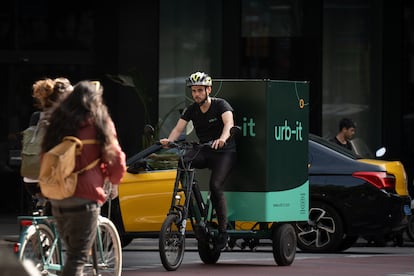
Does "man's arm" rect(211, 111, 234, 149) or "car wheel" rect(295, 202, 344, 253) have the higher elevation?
"man's arm" rect(211, 111, 234, 149)

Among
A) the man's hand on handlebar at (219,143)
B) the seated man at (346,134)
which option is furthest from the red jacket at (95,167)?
the seated man at (346,134)

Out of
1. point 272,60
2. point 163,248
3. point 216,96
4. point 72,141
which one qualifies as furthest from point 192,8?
point 72,141

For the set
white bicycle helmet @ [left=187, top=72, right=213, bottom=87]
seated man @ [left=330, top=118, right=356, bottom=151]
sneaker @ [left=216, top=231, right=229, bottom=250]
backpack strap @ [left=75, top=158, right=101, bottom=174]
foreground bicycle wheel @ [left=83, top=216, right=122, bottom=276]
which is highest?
white bicycle helmet @ [left=187, top=72, right=213, bottom=87]

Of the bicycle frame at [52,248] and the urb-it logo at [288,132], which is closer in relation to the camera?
the bicycle frame at [52,248]

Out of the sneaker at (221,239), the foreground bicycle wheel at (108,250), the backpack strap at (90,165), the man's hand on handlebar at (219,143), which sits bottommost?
the sneaker at (221,239)

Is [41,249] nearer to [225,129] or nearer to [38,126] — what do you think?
[38,126]

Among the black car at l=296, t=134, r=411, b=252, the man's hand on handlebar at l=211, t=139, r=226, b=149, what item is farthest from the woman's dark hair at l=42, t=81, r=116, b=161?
the black car at l=296, t=134, r=411, b=252

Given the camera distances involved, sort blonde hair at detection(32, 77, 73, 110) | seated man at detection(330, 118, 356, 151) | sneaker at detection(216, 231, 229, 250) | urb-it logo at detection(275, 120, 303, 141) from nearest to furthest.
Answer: blonde hair at detection(32, 77, 73, 110) < sneaker at detection(216, 231, 229, 250) < urb-it logo at detection(275, 120, 303, 141) < seated man at detection(330, 118, 356, 151)

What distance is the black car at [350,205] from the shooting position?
15.9m

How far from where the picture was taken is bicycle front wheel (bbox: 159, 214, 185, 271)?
41.3ft

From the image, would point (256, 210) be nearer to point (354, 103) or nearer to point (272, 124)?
point (272, 124)

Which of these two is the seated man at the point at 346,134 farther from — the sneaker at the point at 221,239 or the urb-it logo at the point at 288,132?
the sneaker at the point at 221,239

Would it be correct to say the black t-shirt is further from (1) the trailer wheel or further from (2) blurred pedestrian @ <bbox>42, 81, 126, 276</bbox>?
(2) blurred pedestrian @ <bbox>42, 81, 126, 276</bbox>

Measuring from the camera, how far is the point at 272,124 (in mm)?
13695
